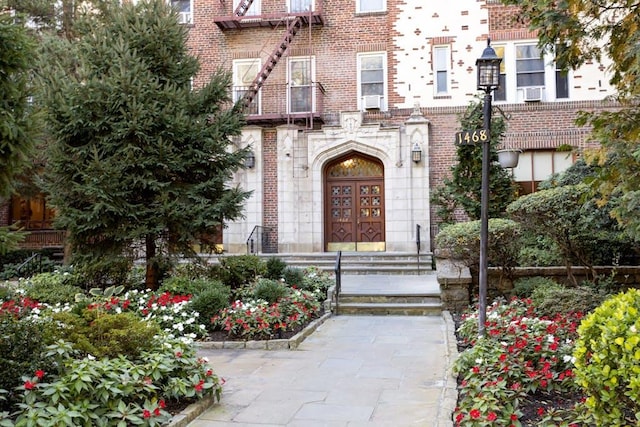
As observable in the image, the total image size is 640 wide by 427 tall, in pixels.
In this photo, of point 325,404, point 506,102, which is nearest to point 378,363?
point 325,404

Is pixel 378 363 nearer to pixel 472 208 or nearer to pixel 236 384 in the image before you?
pixel 236 384

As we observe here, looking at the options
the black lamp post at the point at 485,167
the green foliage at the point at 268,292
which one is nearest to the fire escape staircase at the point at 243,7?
the green foliage at the point at 268,292

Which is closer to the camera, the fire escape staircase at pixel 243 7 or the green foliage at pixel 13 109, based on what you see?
the green foliage at pixel 13 109

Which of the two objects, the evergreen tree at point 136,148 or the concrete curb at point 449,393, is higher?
the evergreen tree at point 136,148

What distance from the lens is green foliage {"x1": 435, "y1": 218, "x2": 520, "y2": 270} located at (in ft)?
31.4

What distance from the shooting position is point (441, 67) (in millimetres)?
18078

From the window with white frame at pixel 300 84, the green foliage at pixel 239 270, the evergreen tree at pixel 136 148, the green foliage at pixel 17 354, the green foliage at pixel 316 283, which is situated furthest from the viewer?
the window with white frame at pixel 300 84

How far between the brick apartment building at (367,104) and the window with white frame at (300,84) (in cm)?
4

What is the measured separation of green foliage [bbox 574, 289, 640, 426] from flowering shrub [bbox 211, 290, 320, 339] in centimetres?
487

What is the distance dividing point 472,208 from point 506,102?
516cm

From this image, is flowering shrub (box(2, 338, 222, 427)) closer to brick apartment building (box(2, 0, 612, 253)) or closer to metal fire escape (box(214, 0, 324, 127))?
brick apartment building (box(2, 0, 612, 253))

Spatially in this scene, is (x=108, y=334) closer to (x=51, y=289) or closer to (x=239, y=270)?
(x=51, y=289)

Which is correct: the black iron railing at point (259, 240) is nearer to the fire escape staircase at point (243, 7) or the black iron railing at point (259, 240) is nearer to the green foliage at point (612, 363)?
the fire escape staircase at point (243, 7)

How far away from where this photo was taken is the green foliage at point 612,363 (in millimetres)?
3387
